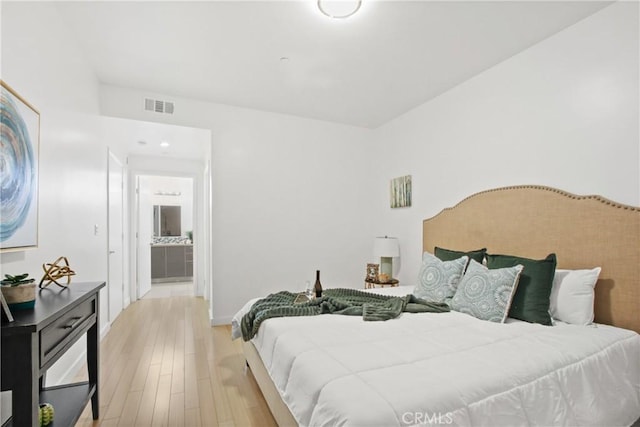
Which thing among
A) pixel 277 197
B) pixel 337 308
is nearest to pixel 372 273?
pixel 277 197

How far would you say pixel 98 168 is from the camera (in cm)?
341

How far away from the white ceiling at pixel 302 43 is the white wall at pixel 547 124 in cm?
18

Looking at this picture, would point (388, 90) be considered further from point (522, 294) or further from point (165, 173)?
point (165, 173)

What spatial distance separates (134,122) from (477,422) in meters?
4.14

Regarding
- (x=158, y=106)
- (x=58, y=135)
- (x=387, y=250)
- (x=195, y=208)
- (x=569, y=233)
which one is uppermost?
(x=158, y=106)

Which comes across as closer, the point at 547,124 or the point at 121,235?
the point at 547,124

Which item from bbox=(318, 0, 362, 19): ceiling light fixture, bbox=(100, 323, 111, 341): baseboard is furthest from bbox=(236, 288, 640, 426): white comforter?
bbox=(100, 323, 111, 341): baseboard

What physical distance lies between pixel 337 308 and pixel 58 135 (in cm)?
235

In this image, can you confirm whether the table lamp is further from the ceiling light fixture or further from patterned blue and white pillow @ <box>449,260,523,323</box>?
the ceiling light fixture

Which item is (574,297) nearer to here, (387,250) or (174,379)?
(387,250)

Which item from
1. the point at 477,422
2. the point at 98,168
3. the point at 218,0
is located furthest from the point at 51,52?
the point at 477,422

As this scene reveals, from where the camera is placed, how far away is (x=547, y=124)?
2.59 meters

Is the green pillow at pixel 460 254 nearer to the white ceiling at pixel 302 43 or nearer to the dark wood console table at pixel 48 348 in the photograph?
the white ceiling at pixel 302 43

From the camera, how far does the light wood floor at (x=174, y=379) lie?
206 centimetres
